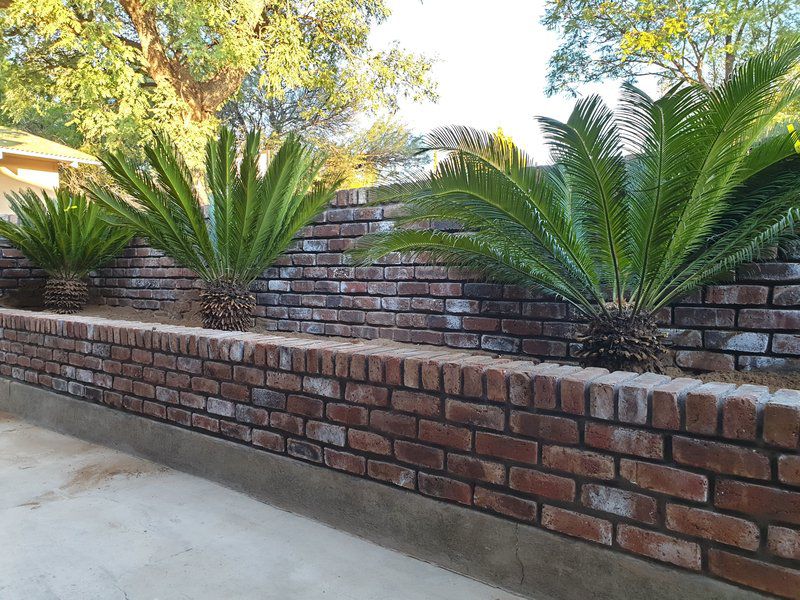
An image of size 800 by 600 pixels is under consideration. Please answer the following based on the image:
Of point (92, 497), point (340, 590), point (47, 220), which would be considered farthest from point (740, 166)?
point (47, 220)

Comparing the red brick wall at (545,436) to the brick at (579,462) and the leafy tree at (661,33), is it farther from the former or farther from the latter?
the leafy tree at (661,33)

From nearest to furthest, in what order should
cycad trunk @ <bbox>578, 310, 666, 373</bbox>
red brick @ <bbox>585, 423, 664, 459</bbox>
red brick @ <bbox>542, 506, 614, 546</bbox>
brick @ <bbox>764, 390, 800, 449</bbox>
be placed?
brick @ <bbox>764, 390, 800, 449</bbox> → red brick @ <bbox>585, 423, 664, 459</bbox> → red brick @ <bbox>542, 506, 614, 546</bbox> → cycad trunk @ <bbox>578, 310, 666, 373</bbox>

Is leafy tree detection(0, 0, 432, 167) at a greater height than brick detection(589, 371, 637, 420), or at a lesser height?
greater

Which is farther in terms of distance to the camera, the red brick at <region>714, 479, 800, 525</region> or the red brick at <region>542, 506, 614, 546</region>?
the red brick at <region>542, 506, 614, 546</region>

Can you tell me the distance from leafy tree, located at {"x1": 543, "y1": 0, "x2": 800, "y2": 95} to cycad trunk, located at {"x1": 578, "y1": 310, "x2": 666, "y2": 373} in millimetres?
8290

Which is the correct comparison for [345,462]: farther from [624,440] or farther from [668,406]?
[668,406]

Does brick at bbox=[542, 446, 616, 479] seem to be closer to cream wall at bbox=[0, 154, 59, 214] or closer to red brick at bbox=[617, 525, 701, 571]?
red brick at bbox=[617, 525, 701, 571]

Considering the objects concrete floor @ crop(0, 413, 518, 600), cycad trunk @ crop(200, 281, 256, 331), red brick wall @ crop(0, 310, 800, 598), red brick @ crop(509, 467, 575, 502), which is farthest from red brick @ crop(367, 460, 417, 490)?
cycad trunk @ crop(200, 281, 256, 331)

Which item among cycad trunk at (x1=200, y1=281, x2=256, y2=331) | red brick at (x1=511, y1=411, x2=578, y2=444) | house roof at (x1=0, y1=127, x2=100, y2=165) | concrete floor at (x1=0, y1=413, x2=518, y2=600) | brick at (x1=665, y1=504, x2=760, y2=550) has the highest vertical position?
house roof at (x1=0, y1=127, x2=100, y2=165)

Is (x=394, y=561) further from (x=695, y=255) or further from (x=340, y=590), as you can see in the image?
(x=695, y=255)

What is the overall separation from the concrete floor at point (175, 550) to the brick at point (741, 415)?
96 centimetres

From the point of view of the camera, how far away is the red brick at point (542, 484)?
2016mm

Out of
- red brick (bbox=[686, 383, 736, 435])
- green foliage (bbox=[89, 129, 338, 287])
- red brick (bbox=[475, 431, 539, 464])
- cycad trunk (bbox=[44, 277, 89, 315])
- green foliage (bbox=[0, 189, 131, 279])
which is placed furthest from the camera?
cycad trunk (bbox=[44, 277, 89, 315])

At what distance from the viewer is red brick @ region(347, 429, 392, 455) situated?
2.52 metres
